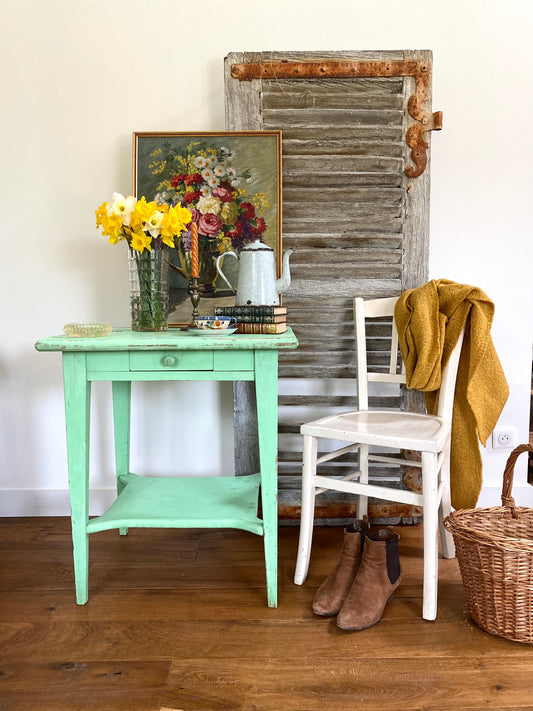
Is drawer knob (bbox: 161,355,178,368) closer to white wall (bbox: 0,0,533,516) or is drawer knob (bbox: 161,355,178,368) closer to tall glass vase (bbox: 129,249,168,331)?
tall glass vase (bbox: 129,249,168,331)

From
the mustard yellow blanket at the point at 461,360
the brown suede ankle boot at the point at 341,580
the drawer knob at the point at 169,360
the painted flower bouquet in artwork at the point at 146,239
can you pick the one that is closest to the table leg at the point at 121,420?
the painted flower bouquet in artwork at the point at 146,239

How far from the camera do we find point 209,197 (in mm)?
1962

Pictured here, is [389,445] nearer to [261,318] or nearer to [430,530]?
[430,530]

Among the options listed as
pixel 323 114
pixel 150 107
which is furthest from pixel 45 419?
pixel 323 114

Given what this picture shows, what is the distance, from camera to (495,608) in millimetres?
1366

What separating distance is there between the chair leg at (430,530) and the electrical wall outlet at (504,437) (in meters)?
0.83

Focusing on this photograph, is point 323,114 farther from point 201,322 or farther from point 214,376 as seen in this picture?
point 214,376

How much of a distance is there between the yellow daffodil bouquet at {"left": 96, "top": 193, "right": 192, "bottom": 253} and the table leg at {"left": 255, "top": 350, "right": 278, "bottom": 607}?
1.56 ft

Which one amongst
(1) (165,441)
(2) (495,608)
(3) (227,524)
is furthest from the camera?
(1) (165,441)

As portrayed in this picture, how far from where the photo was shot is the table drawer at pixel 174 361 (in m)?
1.48

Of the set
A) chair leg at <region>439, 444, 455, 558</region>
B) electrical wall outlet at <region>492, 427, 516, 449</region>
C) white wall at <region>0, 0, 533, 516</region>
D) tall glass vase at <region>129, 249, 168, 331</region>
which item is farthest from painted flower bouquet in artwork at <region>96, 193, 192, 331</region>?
electrical wall outlet at <region>492, 427, 516, 449</region>

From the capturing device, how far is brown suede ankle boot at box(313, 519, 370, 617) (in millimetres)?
1471

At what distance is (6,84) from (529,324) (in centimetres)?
220

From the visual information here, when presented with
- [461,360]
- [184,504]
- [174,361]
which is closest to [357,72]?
[461,360]
